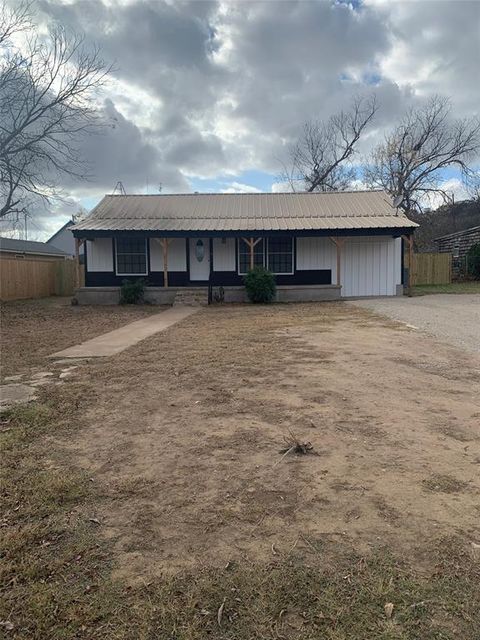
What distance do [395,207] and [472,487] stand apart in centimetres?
1875

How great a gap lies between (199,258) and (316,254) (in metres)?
4.72

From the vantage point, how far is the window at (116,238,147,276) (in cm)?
1936

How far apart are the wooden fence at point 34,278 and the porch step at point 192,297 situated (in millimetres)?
7531

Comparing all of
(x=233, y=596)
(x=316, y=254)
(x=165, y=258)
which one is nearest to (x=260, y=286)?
(x=316, y=254)

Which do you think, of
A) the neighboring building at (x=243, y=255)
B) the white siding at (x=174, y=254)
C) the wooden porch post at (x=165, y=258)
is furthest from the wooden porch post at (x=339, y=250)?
the wooden porch post at (x=165, y=258)

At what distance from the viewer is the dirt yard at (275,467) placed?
2.25 metres

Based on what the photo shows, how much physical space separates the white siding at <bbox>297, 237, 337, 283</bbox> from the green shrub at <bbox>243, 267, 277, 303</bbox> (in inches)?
105

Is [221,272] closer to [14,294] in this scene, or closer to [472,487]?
[14,294]

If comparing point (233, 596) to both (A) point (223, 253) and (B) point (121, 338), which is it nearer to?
(B) point (121, 338)

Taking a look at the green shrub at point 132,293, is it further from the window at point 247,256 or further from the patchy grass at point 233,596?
the patchy grass at point 233,596

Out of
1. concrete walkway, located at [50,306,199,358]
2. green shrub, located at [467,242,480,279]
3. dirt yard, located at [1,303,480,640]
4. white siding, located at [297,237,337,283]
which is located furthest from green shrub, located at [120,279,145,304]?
green shrub, located at [467,242,480,279]

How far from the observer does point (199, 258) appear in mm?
19266

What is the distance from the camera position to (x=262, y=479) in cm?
305

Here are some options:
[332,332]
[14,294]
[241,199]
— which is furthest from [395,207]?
[14,294]
